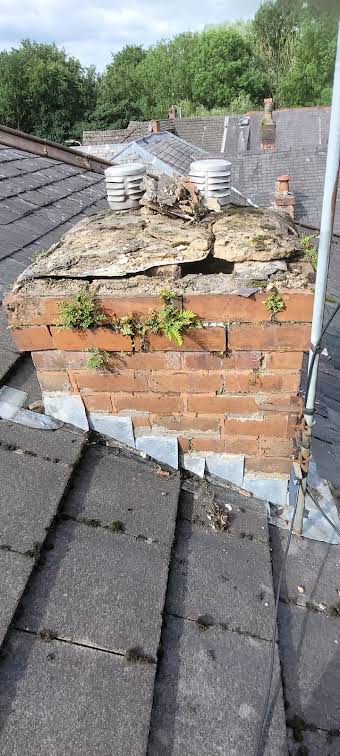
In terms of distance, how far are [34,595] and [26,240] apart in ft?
12.0

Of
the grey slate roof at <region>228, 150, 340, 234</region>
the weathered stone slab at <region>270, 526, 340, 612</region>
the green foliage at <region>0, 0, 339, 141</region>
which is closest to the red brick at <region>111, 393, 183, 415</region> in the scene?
the weathered stone slab at <region>270, 526, 340, 612</region>

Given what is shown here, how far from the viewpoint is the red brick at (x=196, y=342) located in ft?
5.95

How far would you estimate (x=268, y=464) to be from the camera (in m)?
2.17

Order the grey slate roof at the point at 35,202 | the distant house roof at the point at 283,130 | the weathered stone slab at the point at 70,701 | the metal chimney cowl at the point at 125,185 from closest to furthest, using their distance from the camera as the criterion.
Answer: the weathered stone slab at the point at 70,701 < the metal chimney cowl at the point at 125,185 < the grey slate roof at the point at 35,202 < the distant house roof at the point at 283,130

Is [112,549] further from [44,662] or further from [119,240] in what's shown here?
[119,240]

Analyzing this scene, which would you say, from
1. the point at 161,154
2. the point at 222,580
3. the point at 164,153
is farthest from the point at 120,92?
the point at 222,580

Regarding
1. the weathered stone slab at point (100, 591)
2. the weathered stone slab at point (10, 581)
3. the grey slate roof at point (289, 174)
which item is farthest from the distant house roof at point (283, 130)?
the weathered stone slab at point (10, 581)

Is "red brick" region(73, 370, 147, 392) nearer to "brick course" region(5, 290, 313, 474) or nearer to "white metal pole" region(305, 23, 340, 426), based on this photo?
"brick course" region(5, 290, 313, 474)

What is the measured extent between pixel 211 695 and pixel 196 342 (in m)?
1.25

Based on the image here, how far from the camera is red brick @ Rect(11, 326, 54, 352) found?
74.7 inches

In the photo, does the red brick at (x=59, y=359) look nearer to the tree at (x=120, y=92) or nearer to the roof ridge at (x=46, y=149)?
the roof ridge at (x=46, y=149)

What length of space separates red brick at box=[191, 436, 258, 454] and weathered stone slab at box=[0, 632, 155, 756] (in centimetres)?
99

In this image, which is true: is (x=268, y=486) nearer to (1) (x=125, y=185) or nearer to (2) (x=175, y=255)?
(2) (x=175, y=255)

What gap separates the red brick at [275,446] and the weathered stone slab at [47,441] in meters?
0.86
